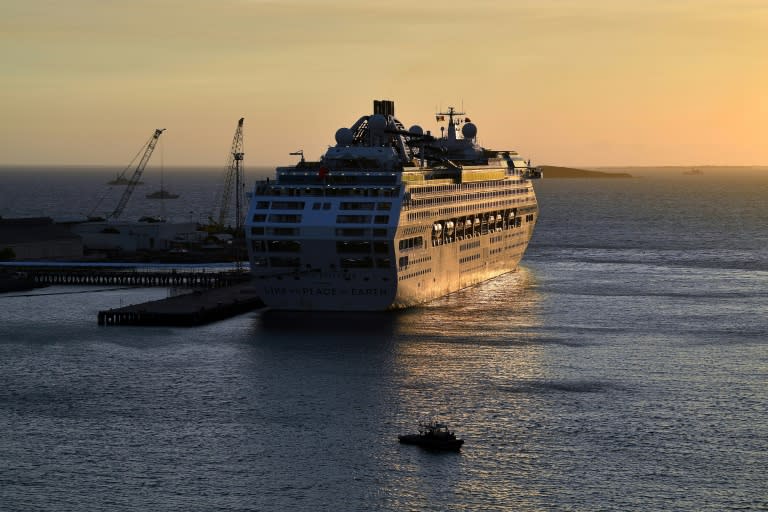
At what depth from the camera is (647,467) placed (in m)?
53.0

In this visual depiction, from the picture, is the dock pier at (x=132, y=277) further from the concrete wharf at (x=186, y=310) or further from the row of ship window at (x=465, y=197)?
the row of ship window at (x=465, y=197)

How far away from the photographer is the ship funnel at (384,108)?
11162 cm

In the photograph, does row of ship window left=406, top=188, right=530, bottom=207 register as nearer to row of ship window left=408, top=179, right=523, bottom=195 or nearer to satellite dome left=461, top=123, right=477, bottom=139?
row of ship window left=408, top=179, right=523, bottom=195

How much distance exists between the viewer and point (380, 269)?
286ft

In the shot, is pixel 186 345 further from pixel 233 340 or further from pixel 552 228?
pixel 552 228

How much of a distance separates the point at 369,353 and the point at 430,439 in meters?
21.5

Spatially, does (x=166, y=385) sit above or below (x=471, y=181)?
below

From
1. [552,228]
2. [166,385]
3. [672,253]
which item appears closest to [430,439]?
[166,385]

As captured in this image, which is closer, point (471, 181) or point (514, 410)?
point (514, 410)

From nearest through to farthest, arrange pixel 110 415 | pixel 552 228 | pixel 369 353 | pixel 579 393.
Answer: pixel 110 415
pixel 579 393
pixel 369 353
pixel 552 228

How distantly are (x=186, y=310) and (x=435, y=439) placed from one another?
132ft

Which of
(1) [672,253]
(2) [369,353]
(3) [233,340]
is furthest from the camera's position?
(1) [672,253]

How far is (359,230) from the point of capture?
86125mm

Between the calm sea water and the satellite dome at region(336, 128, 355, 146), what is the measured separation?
15.7 metres
